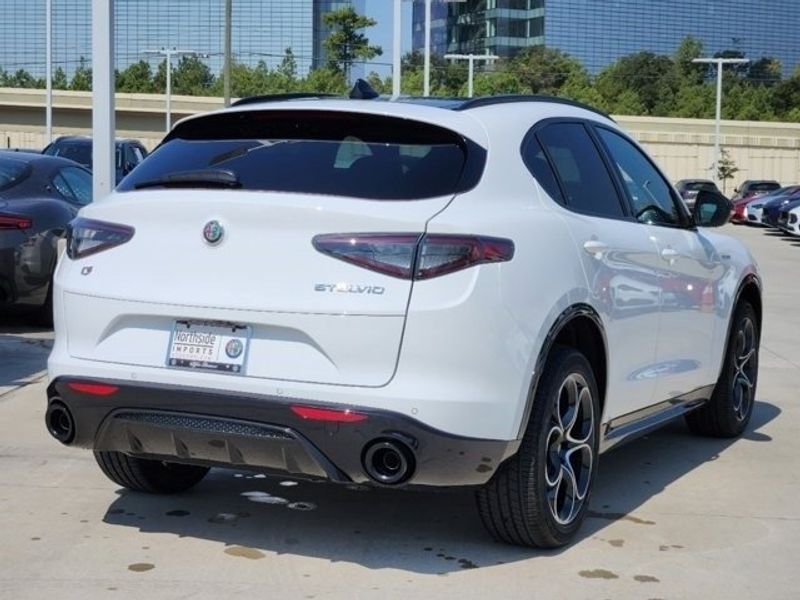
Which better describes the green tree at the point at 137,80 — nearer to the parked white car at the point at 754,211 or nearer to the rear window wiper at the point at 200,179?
the parked white car at the point at 754,211

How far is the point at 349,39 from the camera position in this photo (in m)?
75.8

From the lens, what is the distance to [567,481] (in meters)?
5.21

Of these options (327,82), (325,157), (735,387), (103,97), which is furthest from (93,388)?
(327,82)

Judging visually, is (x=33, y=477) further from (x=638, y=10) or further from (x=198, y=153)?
(x=638, y=10)

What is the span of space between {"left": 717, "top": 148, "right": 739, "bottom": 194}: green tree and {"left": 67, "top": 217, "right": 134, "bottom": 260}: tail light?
2781 inches

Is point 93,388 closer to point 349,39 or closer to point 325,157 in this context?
point 325,157

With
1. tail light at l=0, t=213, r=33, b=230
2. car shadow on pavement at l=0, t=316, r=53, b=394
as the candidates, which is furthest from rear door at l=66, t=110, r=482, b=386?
tail light at l=0, t=213, r=33, b=230

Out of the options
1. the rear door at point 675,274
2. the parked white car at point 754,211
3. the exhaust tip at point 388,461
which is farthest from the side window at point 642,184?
the parked white car at point 754,211

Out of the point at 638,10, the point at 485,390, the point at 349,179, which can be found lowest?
the point at 485,390

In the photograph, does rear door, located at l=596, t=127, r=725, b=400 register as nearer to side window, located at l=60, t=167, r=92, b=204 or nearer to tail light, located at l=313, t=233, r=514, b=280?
tail light, located at l=313, t=233, r=514, b=280

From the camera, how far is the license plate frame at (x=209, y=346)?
4598mm

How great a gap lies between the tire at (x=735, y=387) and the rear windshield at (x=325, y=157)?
117 inches

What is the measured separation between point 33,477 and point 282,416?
2150 millimetres

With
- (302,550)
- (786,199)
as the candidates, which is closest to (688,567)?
(302,550)
